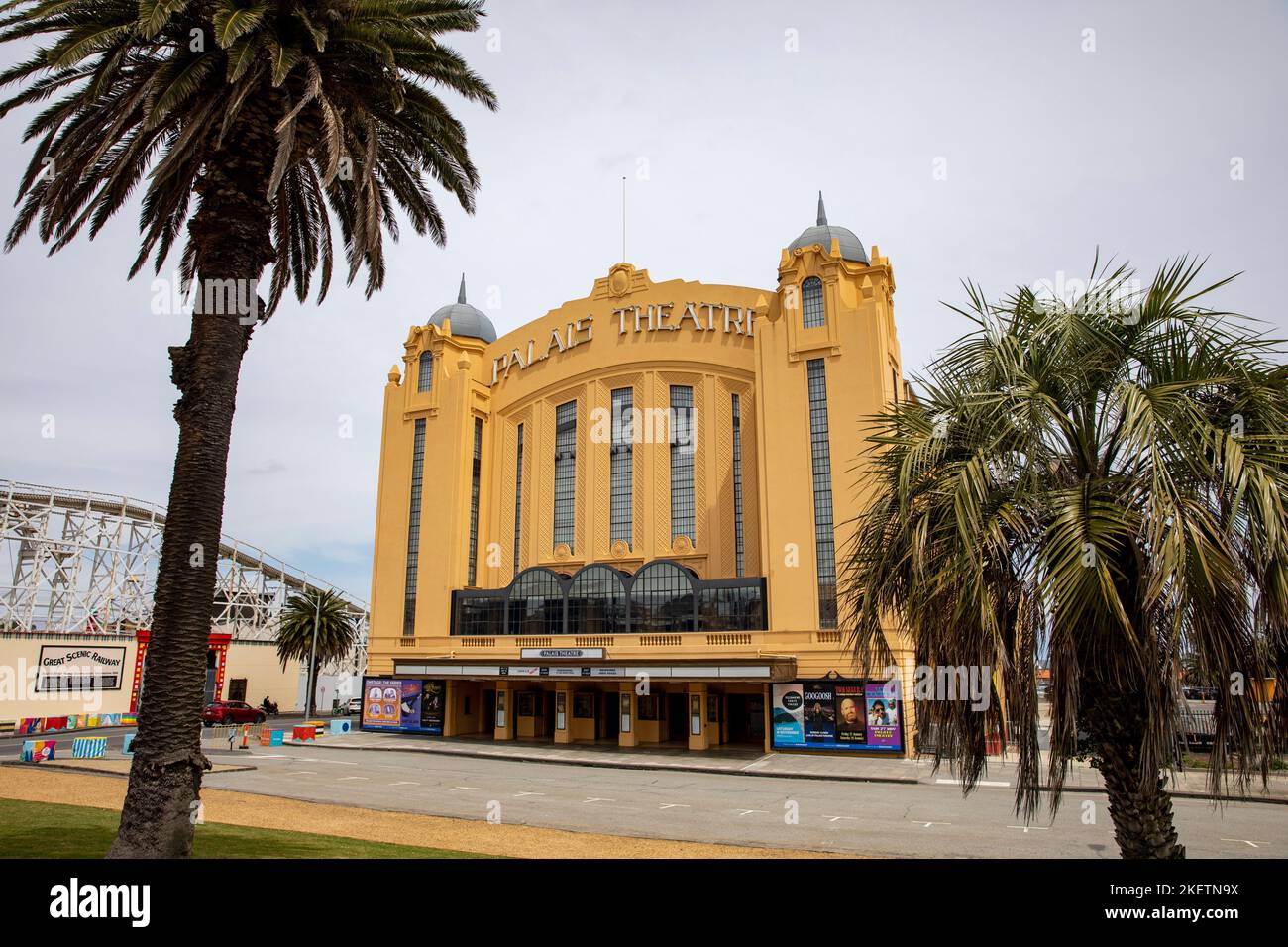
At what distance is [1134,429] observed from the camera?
751 centimetres

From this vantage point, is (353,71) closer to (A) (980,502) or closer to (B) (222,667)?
(A) (980,502)

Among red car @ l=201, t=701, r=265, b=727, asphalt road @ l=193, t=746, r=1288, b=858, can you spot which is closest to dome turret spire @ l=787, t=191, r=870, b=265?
asphalt road @ l=193, t=746, r=1288, b=858

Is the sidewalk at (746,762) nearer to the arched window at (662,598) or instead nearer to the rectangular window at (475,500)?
the arched window at (662,598)

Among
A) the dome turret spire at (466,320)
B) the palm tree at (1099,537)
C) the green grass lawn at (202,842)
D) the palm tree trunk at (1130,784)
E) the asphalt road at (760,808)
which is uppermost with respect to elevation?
the dome turret spire at (466,320)

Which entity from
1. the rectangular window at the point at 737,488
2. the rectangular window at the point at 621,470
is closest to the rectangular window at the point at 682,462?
the rectangular window at the point at 737,488

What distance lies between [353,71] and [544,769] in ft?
83.2

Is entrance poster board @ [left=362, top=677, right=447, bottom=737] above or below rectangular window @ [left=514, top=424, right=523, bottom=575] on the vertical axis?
below

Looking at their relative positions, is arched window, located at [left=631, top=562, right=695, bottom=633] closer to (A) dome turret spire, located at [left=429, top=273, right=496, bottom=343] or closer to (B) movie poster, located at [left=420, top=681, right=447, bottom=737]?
(B) movie poster, located at [left=420, top=681, right=447, bottom=737]

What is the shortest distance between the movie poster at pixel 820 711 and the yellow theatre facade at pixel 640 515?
8 centimetres

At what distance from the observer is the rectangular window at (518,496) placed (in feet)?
163

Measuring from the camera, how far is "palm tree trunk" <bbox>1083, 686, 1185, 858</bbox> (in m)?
7.87

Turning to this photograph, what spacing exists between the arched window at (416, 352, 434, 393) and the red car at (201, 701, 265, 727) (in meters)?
23.1
